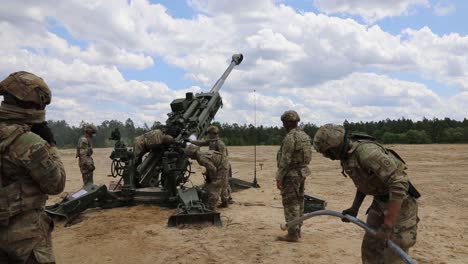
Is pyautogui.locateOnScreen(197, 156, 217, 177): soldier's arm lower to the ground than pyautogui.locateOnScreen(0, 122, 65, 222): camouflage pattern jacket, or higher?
lower

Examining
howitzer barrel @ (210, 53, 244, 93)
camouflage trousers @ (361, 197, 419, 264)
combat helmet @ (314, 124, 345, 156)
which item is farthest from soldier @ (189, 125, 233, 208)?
combat helmet @ (314, 124, 345, 156)

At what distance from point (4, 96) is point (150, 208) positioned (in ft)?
19.5

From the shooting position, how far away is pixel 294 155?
279 inches

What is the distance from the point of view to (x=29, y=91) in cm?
334

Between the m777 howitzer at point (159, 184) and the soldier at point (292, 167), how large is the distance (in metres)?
1.37

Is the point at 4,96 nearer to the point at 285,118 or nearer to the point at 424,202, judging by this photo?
the point at 285,118

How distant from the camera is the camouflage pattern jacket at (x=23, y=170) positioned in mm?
3209

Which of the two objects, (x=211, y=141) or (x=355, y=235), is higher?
(x=211, y=141)

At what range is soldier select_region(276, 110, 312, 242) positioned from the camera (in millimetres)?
7016

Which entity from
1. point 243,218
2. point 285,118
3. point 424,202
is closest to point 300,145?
point 285,118

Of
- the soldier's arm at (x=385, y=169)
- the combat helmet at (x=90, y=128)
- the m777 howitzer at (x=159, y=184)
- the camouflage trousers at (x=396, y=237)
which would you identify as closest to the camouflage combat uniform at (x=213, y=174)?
the m777 howitzer at (x=159, y=184)

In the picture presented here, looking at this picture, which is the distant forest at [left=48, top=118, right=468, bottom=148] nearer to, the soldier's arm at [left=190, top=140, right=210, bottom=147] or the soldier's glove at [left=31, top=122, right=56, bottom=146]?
the soldier's arm at [left=190, top=140, right=210, bottom=147]

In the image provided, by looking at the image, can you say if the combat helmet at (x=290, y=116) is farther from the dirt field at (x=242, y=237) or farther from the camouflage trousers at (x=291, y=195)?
the dirt field at (x=242, y=237)

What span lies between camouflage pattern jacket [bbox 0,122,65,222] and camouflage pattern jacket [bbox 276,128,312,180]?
13.8 ft
